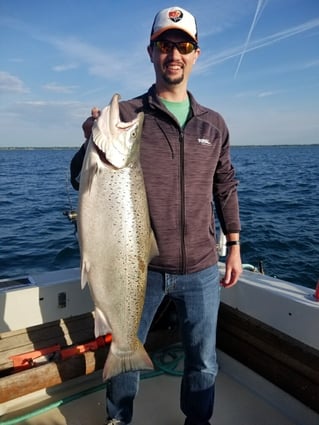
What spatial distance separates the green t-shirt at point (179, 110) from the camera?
2.63 metres

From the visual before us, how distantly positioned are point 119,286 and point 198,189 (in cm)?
84

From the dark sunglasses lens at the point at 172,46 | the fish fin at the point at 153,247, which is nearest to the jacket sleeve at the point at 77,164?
the fish fin at the point at 153,247

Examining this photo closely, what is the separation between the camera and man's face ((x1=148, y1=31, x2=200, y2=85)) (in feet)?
8.19

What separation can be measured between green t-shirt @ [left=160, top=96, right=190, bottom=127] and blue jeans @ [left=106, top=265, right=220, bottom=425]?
1.06 m

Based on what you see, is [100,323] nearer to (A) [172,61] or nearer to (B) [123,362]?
(B) [123,362]

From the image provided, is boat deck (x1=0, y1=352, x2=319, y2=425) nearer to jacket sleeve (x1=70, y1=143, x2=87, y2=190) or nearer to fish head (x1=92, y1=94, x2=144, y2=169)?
jacket sleeve (x1=70, y1=143, x2=87, y2=190)

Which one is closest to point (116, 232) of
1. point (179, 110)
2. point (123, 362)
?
point (123, 362)

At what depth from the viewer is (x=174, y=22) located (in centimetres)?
246

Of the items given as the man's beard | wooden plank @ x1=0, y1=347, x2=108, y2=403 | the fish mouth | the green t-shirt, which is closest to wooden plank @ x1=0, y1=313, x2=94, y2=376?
wooden plank @ x1=0, y1=347, x2=108, y2=403

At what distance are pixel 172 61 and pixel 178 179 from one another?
771 mm

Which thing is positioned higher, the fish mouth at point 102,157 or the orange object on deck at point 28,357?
the fish mouth at point 102,157

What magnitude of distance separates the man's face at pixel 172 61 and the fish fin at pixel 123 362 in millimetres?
1785

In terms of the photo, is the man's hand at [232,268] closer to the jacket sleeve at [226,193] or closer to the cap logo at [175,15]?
the jacket sleeve at [226,193]

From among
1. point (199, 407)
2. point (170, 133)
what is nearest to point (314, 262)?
point (199, 407)
